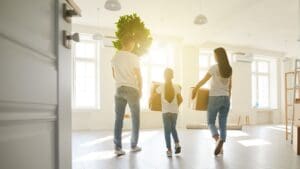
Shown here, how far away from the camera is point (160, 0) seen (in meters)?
5.95

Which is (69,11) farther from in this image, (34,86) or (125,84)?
(125,84)

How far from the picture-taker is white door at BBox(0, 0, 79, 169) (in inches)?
27.3

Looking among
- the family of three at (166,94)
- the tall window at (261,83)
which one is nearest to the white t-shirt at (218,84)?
the family of three at (166,94)

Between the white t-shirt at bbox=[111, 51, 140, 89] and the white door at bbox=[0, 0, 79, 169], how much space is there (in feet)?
6.46

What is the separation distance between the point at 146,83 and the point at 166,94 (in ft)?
20.0

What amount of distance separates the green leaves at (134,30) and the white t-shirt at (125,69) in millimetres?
205

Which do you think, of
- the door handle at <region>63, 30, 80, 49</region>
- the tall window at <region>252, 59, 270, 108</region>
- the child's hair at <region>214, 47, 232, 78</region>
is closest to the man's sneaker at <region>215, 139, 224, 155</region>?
the child's hair at <region>214, 47, 232, 78</region>

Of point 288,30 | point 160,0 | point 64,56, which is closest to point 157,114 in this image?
point 160,0

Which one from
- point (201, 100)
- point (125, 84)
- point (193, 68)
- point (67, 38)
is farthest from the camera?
point (193, 68)

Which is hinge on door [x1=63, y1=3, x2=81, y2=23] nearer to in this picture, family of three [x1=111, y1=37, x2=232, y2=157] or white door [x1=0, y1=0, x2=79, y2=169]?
white door [x1=0, y1=0, x2=79, y2=169]

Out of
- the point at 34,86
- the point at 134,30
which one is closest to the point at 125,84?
the point at 134,30

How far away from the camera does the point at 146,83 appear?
366 inches

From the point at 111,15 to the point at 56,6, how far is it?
6261 mm

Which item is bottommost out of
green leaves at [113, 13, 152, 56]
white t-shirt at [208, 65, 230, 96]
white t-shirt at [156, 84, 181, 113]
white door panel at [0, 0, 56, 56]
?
white t-shirt at [156, 84, 181, 113]
